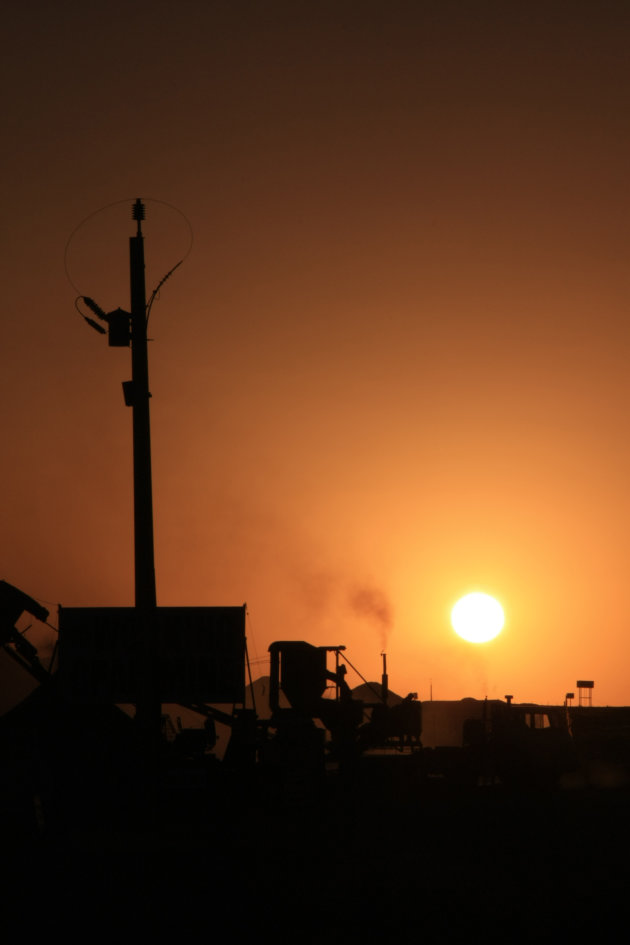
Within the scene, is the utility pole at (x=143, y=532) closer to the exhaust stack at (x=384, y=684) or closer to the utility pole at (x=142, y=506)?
the utility pole at (x=142, y=506)

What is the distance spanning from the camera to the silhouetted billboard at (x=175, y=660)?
33.3 metres

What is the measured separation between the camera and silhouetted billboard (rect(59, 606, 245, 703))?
33344 millimetres

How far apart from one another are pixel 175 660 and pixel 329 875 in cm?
1952

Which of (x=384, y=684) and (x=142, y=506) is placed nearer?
(x=142, y=506)

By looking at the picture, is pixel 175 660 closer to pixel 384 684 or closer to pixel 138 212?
pixel 384 684

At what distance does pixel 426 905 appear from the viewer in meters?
12.0

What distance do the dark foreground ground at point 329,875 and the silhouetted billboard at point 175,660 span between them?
8.00 m

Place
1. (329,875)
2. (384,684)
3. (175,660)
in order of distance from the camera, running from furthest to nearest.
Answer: (384,684) < (175,660) < (329,875)

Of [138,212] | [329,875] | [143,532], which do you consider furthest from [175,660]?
[329,875]

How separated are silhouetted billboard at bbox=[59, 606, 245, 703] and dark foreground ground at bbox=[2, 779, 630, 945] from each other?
8000 millimetres

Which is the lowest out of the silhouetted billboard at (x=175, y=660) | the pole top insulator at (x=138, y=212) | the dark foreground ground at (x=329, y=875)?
the dark foreground ground at (x=329, y=875)

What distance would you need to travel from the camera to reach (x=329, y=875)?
14.4 m

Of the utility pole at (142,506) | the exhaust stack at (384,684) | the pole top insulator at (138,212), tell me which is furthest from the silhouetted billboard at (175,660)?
the pole top insulator at (138,212)

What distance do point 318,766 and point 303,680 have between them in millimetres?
4332
